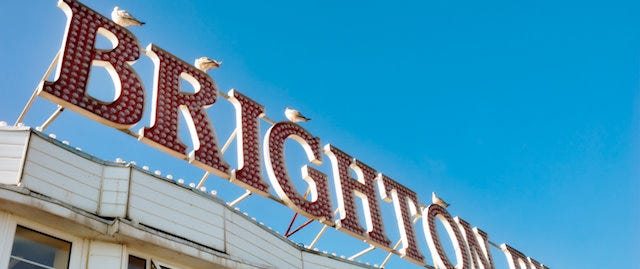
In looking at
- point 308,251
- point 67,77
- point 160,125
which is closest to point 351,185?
point 308,251

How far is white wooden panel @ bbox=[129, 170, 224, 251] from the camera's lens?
15.4m

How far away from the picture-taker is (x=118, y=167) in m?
15.6

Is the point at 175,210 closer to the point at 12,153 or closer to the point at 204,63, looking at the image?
the point at 12,153

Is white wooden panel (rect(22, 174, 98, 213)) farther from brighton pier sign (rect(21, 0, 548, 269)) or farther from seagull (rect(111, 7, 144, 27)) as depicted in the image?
seagull (rect(111, 7, 144, 27))

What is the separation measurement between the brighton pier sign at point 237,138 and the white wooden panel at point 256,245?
2259mm

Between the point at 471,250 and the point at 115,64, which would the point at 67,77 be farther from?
the point at 471,250

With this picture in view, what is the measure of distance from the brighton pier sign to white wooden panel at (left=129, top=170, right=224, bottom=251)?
220 centimetres

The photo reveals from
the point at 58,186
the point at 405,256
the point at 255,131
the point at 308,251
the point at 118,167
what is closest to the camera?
the point at 58,186

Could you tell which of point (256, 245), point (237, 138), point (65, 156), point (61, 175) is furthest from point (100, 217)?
point (237, 138)

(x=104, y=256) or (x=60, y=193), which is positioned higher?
(x=60, y=193)

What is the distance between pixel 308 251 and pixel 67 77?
6291 mm

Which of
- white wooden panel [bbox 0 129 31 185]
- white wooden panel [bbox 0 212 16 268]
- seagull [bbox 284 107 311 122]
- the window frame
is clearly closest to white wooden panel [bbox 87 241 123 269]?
the window frame

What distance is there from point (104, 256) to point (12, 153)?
233cm

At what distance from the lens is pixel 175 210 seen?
52.4 ft
